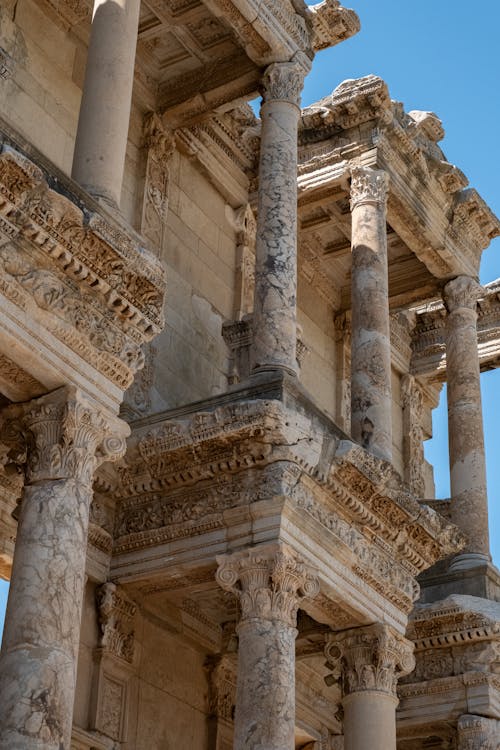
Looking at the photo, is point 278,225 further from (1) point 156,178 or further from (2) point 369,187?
(2) point 369,187

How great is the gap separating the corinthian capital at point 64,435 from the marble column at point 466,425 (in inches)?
343

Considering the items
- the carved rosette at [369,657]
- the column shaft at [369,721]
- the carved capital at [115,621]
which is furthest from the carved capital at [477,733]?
the carved capital at [115,621]

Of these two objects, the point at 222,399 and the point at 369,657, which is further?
the point at 369,657

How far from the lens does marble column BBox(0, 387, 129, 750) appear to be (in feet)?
34.9

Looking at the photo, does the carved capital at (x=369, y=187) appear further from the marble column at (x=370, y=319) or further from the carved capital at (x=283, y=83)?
the carved capital at (x=283, y=83)

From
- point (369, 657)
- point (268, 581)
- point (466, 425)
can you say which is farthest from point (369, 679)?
point (466, 425)

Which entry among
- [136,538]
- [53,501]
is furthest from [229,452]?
[53,501]

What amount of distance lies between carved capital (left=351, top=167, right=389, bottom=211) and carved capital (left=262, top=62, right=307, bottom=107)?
2324mm

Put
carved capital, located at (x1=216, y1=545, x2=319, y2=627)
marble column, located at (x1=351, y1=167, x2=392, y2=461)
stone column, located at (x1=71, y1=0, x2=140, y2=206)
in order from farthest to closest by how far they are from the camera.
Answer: marble column, located at (x1=351, y1=167, x2=392, y2=461) → carved capital, located at (x1=216, y1=545, x2=319, y2=627) → stone column, located at (x1=71, y1=0, x2=140, y2=206)

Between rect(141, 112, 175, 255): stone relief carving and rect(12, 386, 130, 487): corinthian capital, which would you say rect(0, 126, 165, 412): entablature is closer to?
rect(12, 386, 130, 487): corinthian capital

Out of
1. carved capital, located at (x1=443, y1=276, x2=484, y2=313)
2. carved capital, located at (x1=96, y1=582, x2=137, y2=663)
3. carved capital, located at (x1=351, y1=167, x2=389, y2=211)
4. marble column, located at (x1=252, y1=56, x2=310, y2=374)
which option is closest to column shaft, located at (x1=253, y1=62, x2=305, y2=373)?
marble column, located at (x1=252, y1=56, x2=310, y2=374)

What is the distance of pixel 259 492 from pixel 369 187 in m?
6.16

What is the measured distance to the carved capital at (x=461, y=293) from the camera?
2169 cm

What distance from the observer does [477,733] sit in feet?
60.2
